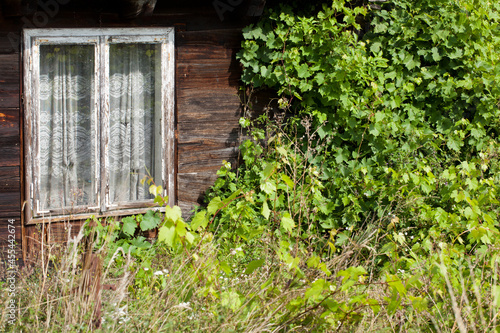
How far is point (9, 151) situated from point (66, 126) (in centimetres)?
54

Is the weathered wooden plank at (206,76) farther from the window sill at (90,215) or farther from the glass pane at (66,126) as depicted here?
the window sill at (90,215)

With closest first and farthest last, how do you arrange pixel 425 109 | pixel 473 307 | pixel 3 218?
pixel 473 307, pixel 3 218, pixel 425 109

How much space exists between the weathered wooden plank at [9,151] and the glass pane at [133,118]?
812 mm

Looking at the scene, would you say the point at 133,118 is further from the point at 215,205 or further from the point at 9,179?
the point at 215,205

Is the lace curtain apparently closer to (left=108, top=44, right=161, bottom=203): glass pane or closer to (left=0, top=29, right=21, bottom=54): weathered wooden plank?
(left=108, top=44, right=161, bottom=203): glass pane

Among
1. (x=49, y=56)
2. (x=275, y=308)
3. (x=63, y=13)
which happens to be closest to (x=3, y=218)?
(x=49, y=56)

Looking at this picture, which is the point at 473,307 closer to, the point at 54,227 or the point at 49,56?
the point at 54,227

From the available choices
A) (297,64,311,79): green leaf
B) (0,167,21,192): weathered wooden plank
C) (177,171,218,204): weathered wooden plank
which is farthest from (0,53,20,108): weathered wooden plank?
(297,64,311,79): green leaf

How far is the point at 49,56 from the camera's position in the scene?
178 inches

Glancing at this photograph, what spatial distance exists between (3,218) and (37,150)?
654 millimetres

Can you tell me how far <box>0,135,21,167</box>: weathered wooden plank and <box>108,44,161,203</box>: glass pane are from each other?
812 millimetres

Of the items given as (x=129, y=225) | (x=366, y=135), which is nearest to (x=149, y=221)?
(x=129, y=225)

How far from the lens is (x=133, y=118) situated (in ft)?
16.0

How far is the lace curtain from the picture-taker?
4.57 metres
